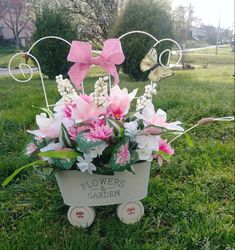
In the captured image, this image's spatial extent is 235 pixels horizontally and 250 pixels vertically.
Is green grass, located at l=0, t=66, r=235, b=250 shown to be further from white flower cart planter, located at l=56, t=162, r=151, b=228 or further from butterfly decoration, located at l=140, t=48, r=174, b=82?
butterfly decoration, located at l=140, t=48, r=174, b=82

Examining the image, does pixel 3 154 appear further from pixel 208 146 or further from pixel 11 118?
pixel 208 146

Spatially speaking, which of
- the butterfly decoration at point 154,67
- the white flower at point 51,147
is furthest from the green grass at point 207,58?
the white flower at point 51,147

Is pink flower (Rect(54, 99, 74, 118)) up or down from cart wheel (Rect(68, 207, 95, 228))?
up

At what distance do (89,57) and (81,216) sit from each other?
2.26 feet

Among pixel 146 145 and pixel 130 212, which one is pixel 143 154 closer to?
pixel 146 145

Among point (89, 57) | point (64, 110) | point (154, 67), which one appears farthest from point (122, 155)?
point (154, 67)

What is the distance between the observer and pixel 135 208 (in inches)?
59.2

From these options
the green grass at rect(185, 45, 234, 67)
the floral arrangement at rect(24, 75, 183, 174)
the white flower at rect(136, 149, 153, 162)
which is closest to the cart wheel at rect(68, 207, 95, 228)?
the floral arrangement at rect(24, 75, 183, 174)

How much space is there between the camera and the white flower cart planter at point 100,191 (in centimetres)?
139

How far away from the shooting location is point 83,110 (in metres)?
1.28

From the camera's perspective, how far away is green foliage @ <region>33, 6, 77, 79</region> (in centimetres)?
698

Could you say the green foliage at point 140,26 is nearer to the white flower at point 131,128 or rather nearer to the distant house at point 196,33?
the white flower at point 131,128

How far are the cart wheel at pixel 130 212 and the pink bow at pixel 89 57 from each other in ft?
1.89

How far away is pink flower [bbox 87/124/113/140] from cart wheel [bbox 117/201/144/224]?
1.24ft
